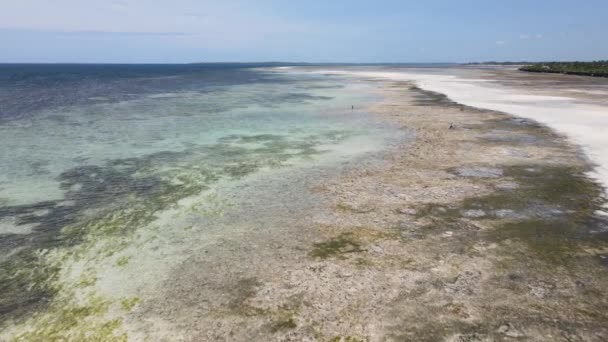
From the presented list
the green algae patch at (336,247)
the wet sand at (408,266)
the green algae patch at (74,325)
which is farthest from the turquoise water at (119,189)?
the green algae patch at (336,247)

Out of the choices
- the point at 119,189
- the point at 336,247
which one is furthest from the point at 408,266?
the point at 119,189

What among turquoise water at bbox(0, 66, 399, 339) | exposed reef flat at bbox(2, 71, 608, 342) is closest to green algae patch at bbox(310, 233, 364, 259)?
exposed reef flat at bbox(2, 71, 608, 342)

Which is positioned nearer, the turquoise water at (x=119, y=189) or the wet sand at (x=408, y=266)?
the wet sand at (x=408, y=266)

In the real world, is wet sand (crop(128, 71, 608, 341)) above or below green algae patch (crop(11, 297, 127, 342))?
above

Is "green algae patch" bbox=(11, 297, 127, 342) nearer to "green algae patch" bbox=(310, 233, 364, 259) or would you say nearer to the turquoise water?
the turquoise water

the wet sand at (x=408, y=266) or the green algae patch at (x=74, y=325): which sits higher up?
the wet sand at (x=408, y=266)

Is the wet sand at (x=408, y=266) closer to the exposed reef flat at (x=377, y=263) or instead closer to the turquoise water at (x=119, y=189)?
the exposed reef flat at (x=377, y=263)
